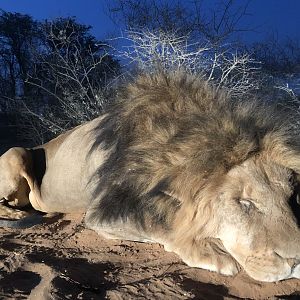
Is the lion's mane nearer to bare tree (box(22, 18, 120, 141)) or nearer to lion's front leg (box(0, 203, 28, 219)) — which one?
lion's front leg (box(0, 203, 28, 219))

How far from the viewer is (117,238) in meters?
3.92

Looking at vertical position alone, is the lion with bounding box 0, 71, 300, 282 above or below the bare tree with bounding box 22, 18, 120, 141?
below


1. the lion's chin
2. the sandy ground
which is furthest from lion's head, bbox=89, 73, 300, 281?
the sandy ground

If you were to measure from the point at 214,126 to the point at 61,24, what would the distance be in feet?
29.6

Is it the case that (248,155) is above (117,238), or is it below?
above

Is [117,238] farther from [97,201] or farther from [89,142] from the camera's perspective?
[89,142]

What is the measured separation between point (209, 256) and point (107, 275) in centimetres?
61

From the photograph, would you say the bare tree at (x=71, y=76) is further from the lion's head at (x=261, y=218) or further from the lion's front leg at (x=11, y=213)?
the lion's head at (x=261, y=218)

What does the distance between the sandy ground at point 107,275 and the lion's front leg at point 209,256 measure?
0.04 metres

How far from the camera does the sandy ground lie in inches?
108

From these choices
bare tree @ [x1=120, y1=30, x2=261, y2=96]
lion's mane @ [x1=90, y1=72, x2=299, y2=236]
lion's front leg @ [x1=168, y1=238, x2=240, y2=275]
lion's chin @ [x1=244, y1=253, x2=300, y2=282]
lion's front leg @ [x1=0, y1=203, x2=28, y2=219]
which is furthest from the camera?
bare tree @ [x1=120, y1=30, x2=261, y2=96]

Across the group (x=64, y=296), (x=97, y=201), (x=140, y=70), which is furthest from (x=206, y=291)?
A: (x=140, y=70)

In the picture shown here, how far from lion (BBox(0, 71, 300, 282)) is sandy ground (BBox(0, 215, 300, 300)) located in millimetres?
84

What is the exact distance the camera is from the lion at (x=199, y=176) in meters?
2.85
